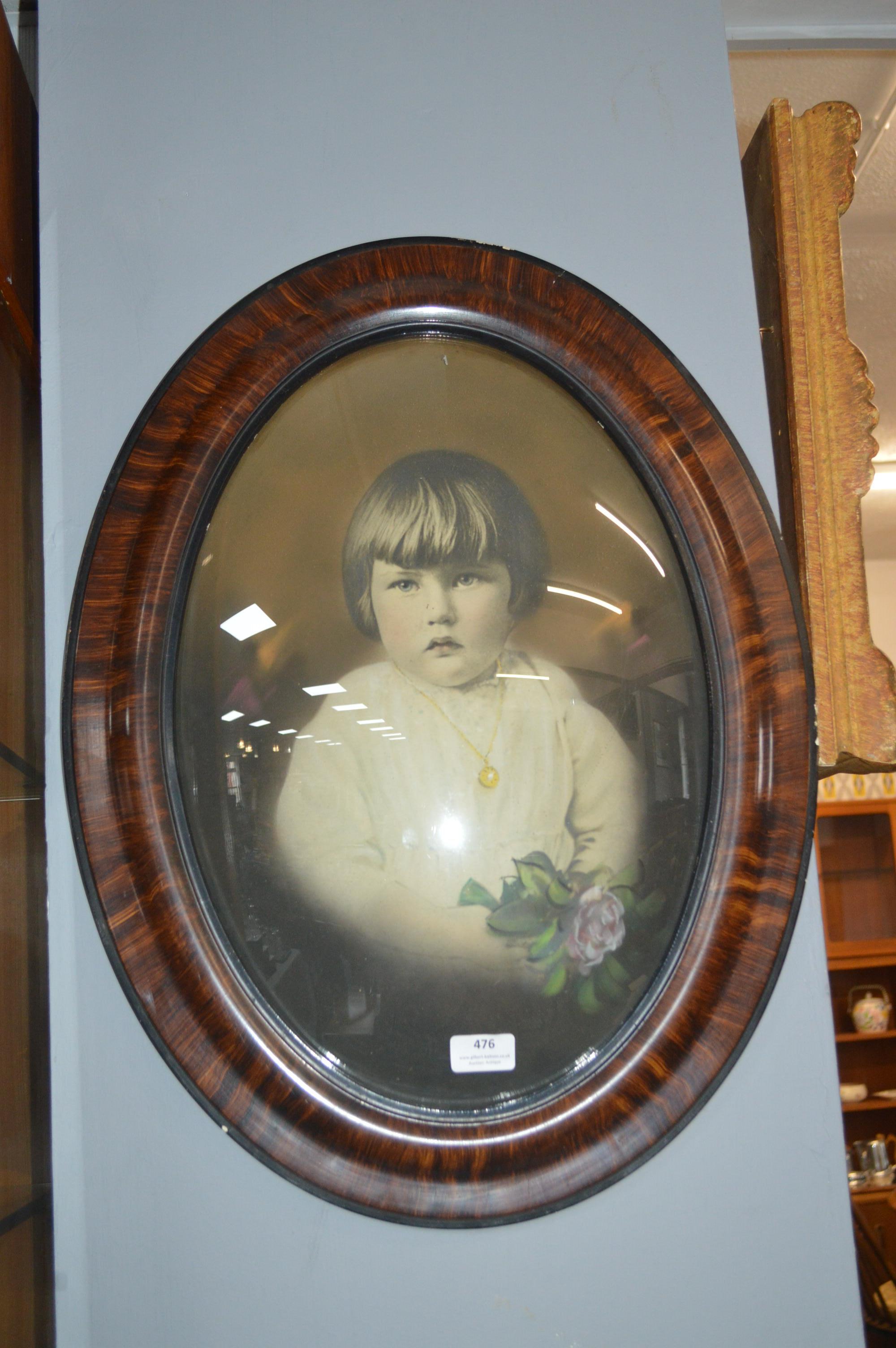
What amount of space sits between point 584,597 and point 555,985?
0.89 ft

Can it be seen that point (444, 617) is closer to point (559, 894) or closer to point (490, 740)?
point (490, 740)

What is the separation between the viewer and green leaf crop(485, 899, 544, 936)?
68 cm

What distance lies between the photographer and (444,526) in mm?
723

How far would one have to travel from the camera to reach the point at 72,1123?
668 millimetres

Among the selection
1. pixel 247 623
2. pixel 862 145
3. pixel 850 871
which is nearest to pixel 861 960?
pixel 850 871

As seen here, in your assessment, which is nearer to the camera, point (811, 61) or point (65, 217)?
point (65, 217)

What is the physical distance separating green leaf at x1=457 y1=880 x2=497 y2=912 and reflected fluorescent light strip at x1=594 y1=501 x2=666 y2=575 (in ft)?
0.87

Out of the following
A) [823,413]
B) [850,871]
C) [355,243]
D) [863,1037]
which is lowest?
[863,1037]

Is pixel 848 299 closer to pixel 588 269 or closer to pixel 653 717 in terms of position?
pixel 588 269

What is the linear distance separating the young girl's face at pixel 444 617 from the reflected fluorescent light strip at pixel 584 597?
0.03m

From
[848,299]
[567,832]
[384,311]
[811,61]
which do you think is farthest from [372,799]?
[848,299]

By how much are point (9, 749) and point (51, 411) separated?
0.25 m

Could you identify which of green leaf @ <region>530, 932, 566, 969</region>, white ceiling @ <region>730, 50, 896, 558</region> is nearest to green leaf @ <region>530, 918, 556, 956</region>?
green leaf @ <region>530, 932, 566, 969</region>

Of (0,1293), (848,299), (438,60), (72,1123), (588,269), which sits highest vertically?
(848,299)
